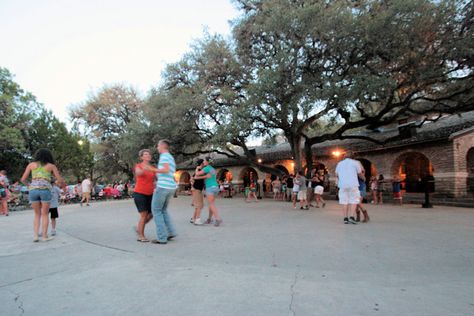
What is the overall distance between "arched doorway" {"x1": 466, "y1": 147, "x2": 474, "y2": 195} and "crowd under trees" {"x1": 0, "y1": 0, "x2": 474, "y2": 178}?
111 inches

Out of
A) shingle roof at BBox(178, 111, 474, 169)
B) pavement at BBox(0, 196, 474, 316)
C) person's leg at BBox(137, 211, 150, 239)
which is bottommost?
pavement at BBox(0, 196, 474, 316)

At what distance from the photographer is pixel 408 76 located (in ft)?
41.0

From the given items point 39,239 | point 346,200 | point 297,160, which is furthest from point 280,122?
point 39,239

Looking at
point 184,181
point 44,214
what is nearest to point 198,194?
point 44,214

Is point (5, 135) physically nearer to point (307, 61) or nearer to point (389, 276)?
point (307, 61)

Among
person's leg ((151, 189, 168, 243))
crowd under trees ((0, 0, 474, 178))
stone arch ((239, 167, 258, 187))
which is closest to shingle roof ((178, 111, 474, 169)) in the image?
crowd under trees ((0, 0, 474, 178))

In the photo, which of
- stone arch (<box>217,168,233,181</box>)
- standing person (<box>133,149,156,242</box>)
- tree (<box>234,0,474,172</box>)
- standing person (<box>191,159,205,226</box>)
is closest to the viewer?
standing person (<box>133,149,156,242</box>)

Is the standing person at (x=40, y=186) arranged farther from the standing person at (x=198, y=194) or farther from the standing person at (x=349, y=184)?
the standing person at (x=349, y=184)

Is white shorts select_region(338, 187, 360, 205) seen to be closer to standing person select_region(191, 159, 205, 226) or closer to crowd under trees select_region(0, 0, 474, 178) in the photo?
standing person select_region(191, 159, 205, 226)

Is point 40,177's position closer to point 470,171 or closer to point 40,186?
point 40,186

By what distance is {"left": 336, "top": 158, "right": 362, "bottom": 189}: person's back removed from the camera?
674 cm

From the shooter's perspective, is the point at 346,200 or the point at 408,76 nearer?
the point at 346,200

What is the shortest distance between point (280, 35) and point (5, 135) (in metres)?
23.4

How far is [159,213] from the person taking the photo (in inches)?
190
